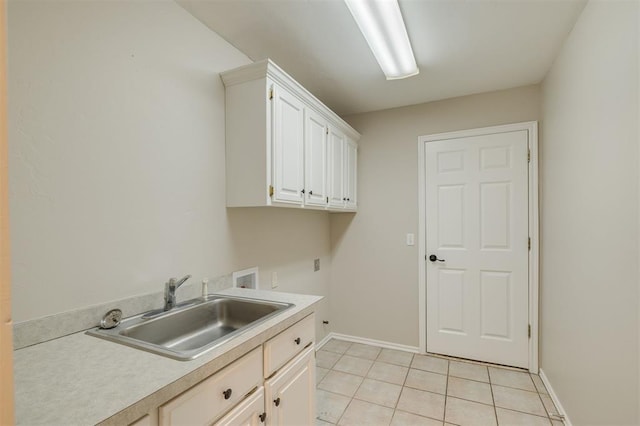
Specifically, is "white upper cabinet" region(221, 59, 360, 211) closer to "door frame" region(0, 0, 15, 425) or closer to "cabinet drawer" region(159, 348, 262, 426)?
"cabinet drawer" region(159, 348, 262, 426)

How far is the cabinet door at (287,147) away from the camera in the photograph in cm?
179

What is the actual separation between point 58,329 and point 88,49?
3.56ft

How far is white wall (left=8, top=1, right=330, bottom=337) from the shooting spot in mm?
1034

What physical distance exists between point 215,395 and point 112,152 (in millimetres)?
1054

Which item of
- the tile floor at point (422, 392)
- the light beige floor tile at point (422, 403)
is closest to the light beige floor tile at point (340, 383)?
the tile floor at point (422, 392)

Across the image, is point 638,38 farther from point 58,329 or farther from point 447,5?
point 58,329

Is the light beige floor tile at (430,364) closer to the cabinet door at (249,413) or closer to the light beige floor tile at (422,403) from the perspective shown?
the light beige floor tile at (422,403)

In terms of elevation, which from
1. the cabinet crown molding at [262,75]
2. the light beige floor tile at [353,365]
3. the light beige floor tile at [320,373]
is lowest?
the light beige floor tile at [353,365]

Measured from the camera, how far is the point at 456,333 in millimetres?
2789

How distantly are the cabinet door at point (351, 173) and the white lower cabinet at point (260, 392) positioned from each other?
1556 millimetres

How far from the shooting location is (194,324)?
150 centimetres

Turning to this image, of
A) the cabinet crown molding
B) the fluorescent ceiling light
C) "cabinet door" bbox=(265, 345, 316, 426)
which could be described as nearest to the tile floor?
"cabinet door" bbox=(265, 345, 316, 426)

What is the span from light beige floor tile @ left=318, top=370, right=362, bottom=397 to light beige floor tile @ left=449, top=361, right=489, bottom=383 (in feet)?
2.73

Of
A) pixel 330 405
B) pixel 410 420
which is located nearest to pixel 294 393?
pixel 330 405
